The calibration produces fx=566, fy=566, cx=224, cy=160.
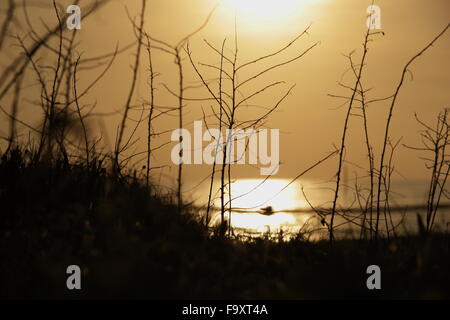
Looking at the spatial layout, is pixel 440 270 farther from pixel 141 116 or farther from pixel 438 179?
pixel 141 116

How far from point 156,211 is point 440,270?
202 centimetres

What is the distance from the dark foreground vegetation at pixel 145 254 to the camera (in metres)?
3.01

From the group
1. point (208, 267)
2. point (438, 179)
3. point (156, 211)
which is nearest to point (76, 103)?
point (156, 211)

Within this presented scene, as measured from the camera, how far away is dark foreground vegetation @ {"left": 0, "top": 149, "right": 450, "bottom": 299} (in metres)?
3.01

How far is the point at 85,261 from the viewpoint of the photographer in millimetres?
3445

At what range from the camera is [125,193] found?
4.60m

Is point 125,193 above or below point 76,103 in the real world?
below

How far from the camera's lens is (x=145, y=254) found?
323 cm
